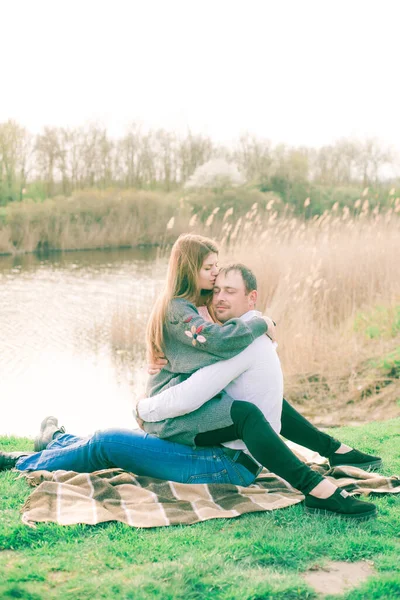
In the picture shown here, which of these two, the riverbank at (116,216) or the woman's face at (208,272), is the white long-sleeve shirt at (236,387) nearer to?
the woman's face at (208,272)

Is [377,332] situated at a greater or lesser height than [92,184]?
lesser

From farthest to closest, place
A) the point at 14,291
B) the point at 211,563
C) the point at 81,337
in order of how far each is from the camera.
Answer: the point at 14,291
the point at 81,337
the point at 211,563

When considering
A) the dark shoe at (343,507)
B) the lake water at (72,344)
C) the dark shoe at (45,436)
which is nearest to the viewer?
the dark shoe at (343,507)

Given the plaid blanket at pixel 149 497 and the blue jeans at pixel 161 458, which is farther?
the blue jeans at pixel 161 458

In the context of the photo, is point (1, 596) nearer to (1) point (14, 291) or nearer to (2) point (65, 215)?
(1) point (14, 291)

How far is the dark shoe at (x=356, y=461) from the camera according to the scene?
3168 mm

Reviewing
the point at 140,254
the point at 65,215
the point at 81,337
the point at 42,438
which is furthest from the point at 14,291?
the point at 42,438

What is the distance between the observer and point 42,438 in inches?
129

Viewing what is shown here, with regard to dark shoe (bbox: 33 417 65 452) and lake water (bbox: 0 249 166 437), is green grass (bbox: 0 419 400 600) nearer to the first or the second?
dark shoe (bbox: 33 417 65 452)

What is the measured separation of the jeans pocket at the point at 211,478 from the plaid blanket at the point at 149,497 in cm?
3

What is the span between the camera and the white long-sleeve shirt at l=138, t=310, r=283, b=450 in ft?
9.05

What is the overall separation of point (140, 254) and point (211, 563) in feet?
44.0

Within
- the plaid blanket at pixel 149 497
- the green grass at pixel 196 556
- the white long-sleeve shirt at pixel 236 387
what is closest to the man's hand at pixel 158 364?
the white long-sleeve shirt at pixel 236 387

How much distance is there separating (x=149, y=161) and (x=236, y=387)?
61.5 feet
